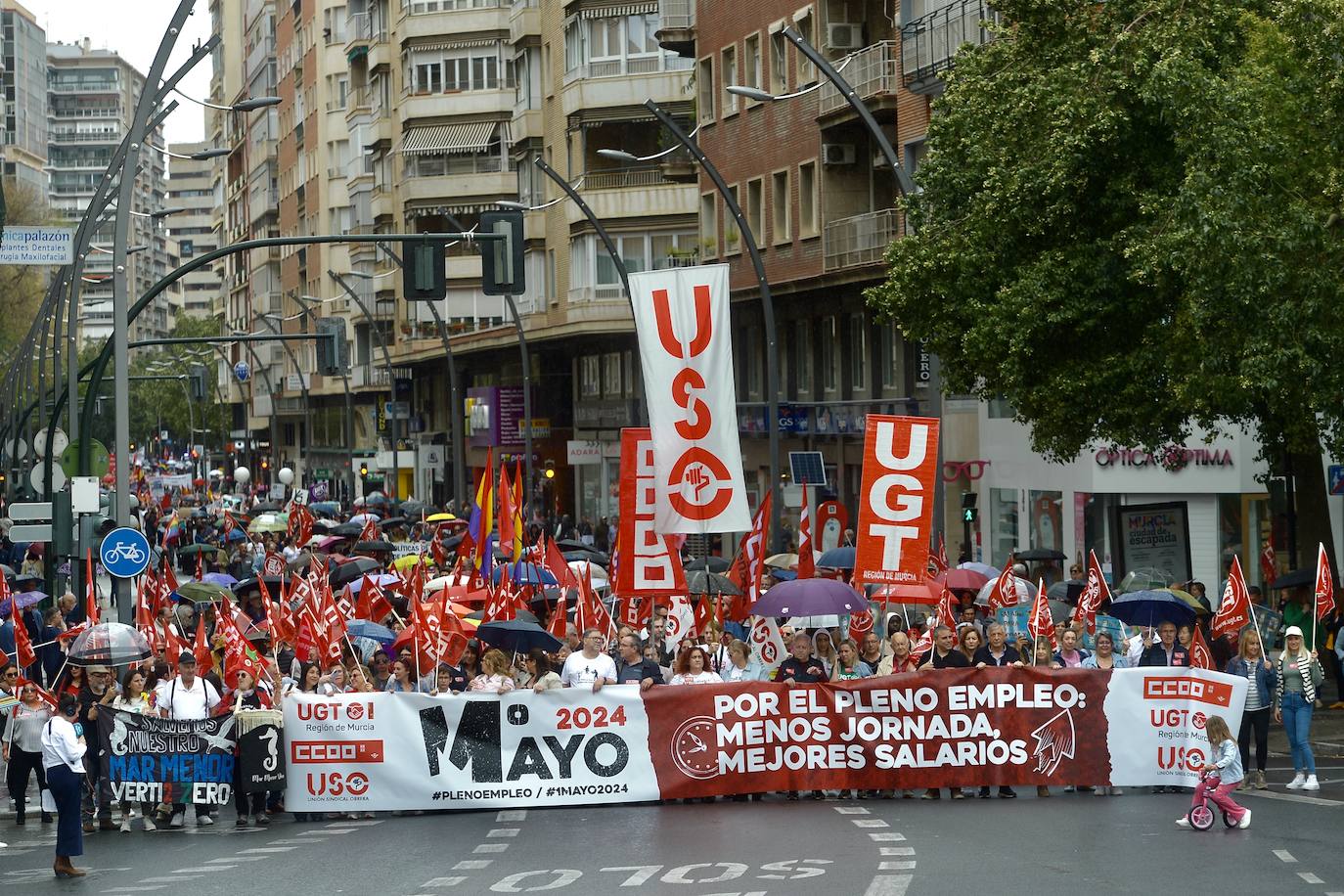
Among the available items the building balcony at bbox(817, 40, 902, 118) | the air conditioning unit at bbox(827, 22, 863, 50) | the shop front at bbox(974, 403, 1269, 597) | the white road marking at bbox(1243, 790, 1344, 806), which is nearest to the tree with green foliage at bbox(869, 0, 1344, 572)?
the shop front at bbox(974, 403, 1269, 597)

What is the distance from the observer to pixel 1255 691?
19.7m

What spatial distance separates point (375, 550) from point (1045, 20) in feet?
59.0

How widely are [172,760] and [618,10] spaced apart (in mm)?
42575

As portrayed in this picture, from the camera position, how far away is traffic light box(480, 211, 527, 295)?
24.9 m

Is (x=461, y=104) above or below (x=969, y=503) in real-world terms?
above

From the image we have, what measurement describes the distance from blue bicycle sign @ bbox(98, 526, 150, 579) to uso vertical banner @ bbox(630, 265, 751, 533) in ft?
27.3

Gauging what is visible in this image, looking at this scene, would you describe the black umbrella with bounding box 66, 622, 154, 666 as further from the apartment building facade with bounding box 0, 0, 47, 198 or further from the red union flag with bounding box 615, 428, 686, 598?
the apartment building facade with bounding box 0, 0, 47, 198

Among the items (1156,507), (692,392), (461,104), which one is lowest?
(1156,507)

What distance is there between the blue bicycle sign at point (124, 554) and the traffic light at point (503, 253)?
19.1 ft

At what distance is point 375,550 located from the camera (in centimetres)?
4066

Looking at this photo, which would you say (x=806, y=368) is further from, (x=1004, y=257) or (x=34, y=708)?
(x=34, y=708)

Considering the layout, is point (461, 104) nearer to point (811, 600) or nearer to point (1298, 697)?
point (811, 600)

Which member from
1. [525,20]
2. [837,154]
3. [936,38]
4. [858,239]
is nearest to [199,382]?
[525,20]

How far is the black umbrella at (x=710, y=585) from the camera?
1035 inches
